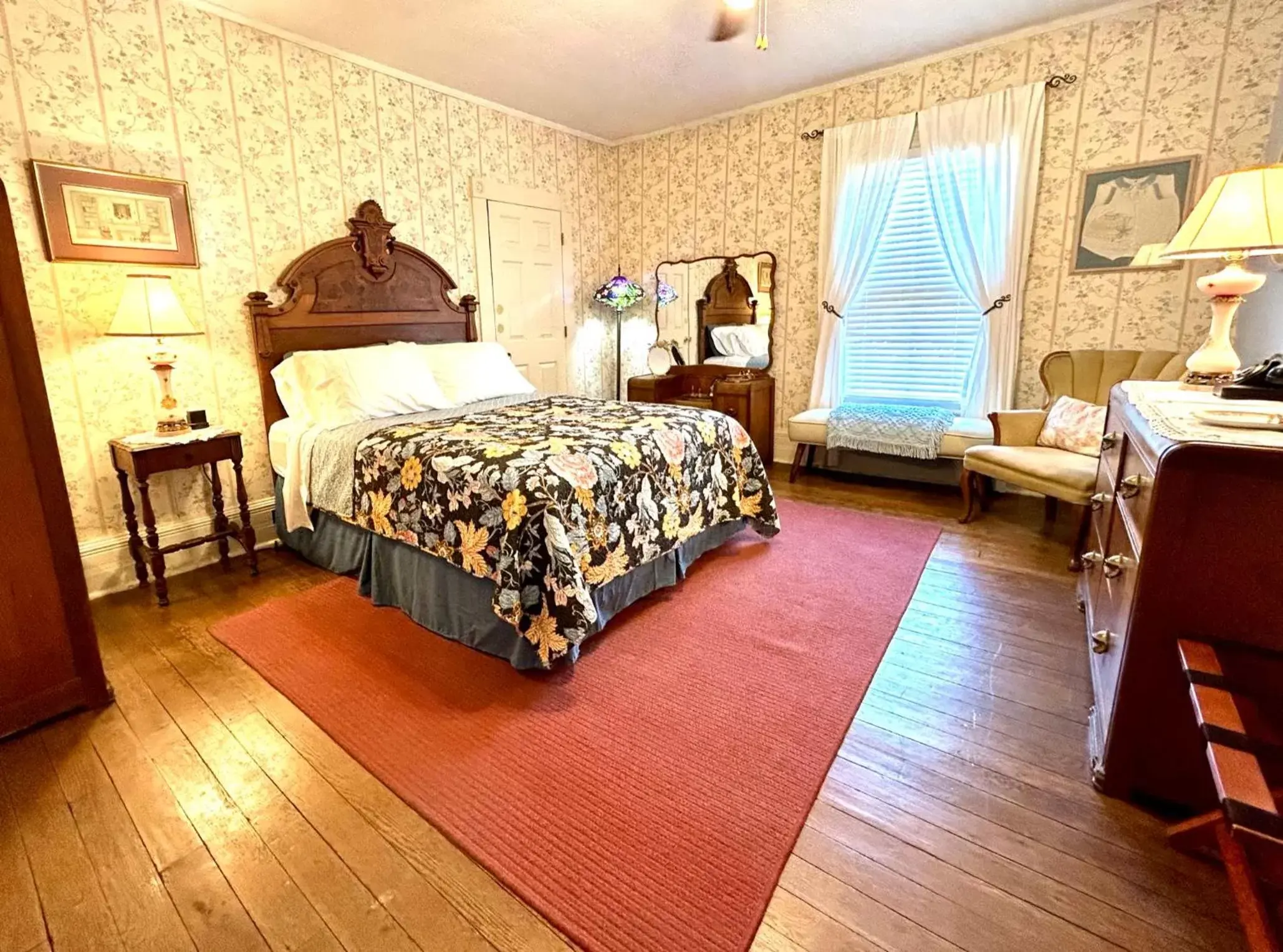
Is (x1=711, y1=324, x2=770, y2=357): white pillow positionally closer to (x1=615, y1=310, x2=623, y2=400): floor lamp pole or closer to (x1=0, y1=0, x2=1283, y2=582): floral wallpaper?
(x1=0, y1=0, x2=1283, y2=582): floral wallpaper

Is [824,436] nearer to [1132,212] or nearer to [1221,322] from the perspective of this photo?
[1132,212]

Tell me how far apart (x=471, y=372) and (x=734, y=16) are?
217 centimetres

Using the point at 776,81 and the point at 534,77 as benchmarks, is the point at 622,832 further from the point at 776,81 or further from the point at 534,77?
the point at 776,81

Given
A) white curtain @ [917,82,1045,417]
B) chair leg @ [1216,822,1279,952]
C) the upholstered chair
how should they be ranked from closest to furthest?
chair leg @ [1216,822,1279,952] < the upholstered chair < white curtain @ [917,82,1045,417]

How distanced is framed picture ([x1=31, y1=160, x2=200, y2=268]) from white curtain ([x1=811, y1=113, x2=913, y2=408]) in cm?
380

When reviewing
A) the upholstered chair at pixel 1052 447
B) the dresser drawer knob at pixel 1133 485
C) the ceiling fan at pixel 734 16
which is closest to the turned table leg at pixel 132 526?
the ceiling fan at pixel 734 16

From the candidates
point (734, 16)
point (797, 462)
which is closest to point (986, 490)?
point (797, 462)

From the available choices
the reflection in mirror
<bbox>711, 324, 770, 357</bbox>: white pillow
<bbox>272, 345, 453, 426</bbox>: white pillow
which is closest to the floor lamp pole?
the reflection in mirror

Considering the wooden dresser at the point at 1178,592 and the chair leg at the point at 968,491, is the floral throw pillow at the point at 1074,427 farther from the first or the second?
the wooden dresser at the point at 1178,592

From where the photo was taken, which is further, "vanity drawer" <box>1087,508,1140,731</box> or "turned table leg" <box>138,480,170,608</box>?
"turned table leg" <box>138,480,170,608</box>

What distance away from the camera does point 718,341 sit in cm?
501

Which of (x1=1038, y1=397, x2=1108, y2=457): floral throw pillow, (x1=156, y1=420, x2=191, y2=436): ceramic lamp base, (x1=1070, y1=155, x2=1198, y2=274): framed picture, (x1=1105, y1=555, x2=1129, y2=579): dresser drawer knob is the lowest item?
(x1=1105, y1=555, x2=1129, y2=579): dresser drawer knob

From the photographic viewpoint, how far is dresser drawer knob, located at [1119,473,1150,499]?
1.45 m

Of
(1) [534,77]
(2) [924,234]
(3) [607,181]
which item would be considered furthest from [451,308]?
(2) [924,234]
